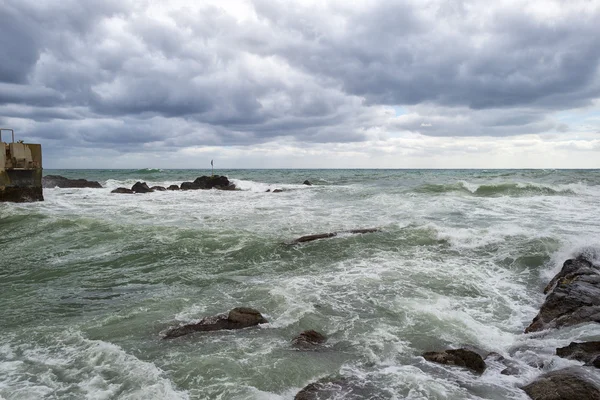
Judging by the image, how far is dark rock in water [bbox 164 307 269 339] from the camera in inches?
210

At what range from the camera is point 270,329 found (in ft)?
17.7

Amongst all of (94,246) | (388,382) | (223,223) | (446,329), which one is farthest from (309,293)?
(223,223)

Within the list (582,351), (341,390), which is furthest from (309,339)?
(582,351)

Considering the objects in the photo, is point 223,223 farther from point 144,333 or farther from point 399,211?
point 144,333

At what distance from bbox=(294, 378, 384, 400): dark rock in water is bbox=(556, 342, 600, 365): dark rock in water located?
2.11 meters

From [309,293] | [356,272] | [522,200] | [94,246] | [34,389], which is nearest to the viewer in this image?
[34,389]

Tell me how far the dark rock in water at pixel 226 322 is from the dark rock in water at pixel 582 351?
11.8 ft

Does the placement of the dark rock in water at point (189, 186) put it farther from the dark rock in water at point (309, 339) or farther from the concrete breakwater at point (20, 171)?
the dark rock in water at point (309, 339)

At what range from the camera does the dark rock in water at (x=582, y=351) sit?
411cm

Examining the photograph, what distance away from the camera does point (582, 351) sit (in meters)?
4.26

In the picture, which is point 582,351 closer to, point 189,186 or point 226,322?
point 226,322

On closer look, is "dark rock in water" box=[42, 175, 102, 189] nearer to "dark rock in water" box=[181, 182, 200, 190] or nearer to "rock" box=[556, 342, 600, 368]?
"dark rock in water" box=[181, 182, 200, 190]

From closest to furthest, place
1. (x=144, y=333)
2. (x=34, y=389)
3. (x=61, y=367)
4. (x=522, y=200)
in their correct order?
(x=34, y=389) < (x=61, y=367) < (x=144, y=333) < (x=522, y=200)

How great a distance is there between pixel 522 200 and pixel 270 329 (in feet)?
65.7
